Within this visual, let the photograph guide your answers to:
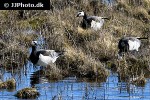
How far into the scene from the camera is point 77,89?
42.9 feet

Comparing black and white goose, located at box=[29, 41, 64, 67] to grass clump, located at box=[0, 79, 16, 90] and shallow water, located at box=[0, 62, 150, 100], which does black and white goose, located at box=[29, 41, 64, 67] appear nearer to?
shallow water, located at box=[0, 62, 150, 100]

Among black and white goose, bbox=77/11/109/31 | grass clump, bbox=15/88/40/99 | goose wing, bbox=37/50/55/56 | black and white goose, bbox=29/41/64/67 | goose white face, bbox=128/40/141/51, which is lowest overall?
grass clump, bbox=15/88/40/99

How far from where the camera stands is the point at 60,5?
22.5 m

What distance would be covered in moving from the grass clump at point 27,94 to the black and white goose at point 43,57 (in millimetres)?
2965

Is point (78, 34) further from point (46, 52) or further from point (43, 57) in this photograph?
point (43, 57)

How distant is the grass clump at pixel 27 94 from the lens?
1225 centimetres

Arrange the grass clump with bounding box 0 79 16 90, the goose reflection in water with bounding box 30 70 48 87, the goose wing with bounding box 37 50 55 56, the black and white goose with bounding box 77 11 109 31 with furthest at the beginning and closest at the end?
the black and white goose with bounding box 77 11 109 31 → the goose wing with bounding box 37 50 55 56 → the goose reflection in water with bounding box 30 70 48 87 → the grass clump with bounding box 0 79 16 90

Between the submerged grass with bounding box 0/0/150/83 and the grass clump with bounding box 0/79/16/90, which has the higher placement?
the submerged grass with bounding box 0/0/150/83

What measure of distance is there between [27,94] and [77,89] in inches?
52.9

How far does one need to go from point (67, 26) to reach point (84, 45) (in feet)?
7.29

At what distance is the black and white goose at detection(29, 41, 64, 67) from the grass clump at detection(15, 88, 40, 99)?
9.73 feet

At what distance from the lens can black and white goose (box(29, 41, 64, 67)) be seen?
50.4 ft

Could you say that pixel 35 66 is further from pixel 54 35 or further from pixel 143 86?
pixel 143 86

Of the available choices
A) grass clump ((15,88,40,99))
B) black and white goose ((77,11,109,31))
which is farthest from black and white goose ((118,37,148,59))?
grass clump ((15,88,40,99))
